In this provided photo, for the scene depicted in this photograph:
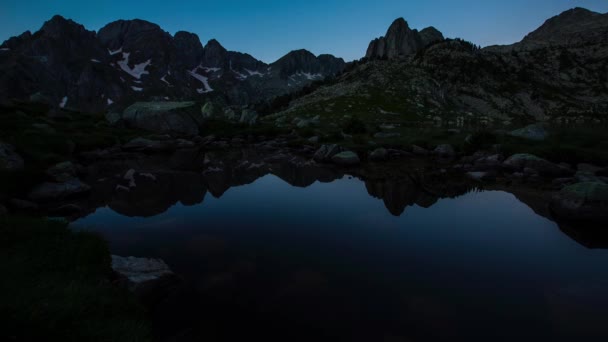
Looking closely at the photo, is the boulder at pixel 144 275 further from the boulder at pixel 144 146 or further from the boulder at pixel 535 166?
the boulder at pixel 144 146

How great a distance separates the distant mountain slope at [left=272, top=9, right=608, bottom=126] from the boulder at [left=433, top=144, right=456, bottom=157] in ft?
111

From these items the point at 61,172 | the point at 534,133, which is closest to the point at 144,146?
the point at 61,172

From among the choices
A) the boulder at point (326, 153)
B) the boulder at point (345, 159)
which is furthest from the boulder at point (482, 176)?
→ the boulder at point (326, 153)

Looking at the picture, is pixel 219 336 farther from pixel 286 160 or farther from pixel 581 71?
pixel 581 71

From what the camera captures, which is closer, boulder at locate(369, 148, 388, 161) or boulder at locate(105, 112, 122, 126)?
boulder at locate(369, 148, 388, 161)

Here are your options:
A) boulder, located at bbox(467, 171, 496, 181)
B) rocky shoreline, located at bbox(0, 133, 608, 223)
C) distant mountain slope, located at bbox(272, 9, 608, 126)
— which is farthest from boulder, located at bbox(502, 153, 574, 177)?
distant mountain slope, located at bbox(272, 9, 608, 126)

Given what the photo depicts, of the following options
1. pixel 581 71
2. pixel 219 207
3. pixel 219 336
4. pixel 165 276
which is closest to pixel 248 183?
pixel 219 207

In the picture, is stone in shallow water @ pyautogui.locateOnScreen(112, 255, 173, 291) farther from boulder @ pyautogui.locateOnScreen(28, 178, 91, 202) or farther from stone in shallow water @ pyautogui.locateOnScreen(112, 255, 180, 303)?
boulder @ pyautogui.locateOnScreen(28, 178, 91, 202)

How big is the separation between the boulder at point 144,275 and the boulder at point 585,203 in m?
17.0

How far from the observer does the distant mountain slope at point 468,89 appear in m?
81.6

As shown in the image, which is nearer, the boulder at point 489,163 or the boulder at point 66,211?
the boulder at point 66,211

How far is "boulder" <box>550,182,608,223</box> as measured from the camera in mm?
12759

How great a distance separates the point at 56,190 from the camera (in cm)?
1588

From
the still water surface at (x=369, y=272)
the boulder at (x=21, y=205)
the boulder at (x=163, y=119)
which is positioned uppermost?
the boulder at (x=163, y=119)
